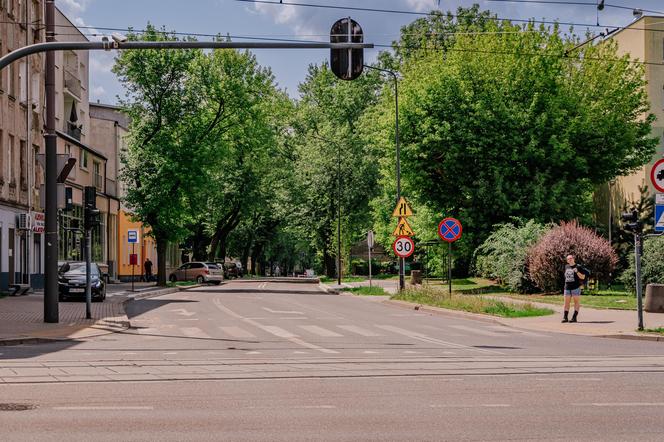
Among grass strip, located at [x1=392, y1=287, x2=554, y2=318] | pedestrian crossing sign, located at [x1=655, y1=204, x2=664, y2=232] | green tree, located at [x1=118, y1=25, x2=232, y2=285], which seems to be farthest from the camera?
green tree, located at [x1=118, y1=25, x2=232, y2=285]

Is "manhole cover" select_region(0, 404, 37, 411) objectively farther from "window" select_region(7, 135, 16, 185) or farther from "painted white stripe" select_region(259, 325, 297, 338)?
"window" select_region(7, 135, 16, 185)

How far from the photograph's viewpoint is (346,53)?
1766 centimetres

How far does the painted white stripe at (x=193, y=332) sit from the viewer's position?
1980 cm

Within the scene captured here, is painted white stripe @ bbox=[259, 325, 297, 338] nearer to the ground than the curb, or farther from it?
farther from it

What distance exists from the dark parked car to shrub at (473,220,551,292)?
15907 mm

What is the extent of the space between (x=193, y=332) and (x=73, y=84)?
42973 millimetres

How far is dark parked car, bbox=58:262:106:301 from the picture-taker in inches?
1325

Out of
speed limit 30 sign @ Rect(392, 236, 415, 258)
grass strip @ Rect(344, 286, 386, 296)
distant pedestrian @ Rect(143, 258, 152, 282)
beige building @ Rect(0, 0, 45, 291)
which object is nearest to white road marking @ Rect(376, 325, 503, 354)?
speed limit 30 sign @ Rect(392, 236, 415, 258)

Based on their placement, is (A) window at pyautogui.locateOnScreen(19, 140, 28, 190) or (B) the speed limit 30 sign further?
(A) window at pyautogui.locateOnScreen(19, 140, 28, 190)

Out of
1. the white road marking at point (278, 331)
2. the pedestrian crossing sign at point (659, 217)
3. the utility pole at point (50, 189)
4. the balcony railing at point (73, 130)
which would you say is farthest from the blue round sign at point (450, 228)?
the balcony railing at point (73, 130)

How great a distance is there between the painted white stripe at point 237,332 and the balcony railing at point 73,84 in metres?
41.2

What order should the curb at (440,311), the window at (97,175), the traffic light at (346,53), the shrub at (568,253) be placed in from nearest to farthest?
the traffic light at (346,53) < the curb at (440,311) < the shrub at (568,253) < the window at (97,175)

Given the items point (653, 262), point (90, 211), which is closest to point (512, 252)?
point (653, 262)

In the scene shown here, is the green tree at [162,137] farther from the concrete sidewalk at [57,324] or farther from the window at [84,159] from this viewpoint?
the concrete sidewalk at [57,324]
